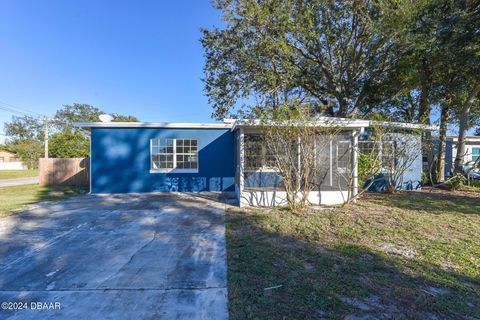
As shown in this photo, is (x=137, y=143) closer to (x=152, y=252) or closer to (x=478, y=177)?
(x=152, y=252)

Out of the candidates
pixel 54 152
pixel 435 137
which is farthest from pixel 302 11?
pixel 54 152

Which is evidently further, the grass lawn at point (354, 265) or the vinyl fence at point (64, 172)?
the vinyl fence at point (64, 172)

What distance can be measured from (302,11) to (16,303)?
12.5 meters

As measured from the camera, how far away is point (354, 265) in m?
3.44

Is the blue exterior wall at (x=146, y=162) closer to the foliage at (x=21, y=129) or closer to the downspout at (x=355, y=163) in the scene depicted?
the downspout at (x=355, y=163)

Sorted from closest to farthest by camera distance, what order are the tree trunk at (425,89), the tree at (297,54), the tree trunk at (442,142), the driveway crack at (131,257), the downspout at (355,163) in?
1. the driveway crack at (131,257)
2. the downspout at (355,163)
3. the tree at (297,54)
4. the tree trunk at (442,142)
5. the tree trunk at (425,89)

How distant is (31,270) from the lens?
336cm

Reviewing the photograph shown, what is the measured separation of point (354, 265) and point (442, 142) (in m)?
→ 10.1

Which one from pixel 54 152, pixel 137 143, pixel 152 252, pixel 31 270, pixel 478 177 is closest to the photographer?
pixel 31 270

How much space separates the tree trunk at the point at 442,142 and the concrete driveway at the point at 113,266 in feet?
34.5

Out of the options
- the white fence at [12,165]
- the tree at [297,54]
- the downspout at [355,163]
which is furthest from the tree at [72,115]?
the downspout at [355,163]

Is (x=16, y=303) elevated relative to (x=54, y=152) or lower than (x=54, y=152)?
lower

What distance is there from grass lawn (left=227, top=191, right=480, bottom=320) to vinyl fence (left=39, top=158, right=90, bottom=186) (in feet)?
36.0

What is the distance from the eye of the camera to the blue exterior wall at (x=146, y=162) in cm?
996
